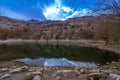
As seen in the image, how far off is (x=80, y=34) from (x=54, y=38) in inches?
509

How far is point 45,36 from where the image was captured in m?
99.9

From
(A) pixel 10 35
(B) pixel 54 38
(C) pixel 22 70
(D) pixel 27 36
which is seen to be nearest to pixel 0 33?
(A) pixel 10 35

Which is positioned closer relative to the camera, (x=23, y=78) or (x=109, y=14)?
(x=23, y=78)

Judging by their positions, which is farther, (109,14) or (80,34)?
(80,34)

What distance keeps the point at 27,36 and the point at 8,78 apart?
95.5m

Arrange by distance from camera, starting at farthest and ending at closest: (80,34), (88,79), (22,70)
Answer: (80,34)
(22,70)
(88,79)

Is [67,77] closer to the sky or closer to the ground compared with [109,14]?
closer to the ground

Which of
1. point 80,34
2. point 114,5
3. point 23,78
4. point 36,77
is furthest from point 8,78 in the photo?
point 80,34

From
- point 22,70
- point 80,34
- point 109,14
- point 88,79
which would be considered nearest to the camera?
point 88,79

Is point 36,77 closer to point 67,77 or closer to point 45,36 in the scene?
point 67,77

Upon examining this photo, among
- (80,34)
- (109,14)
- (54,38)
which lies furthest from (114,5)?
(54,38)

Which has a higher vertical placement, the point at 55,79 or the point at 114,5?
the point at 114,5

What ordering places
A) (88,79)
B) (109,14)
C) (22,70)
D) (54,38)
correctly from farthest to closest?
(54,38) → (109,14) → (22,70) → (88,79)

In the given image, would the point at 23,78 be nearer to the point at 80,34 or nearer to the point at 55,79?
the point at 55,79
